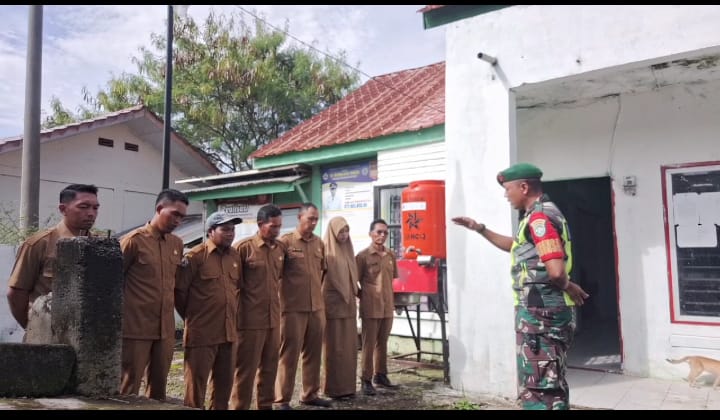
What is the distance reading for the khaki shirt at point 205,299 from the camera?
4.18 m

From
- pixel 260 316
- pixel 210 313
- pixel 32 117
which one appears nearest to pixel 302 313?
pixel 260 316

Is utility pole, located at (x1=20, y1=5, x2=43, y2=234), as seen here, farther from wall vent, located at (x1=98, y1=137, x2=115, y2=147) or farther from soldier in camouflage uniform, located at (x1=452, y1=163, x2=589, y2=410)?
soldier in camouflage uniform, located at (x1=452, y1=163, x2=589, y2=410)

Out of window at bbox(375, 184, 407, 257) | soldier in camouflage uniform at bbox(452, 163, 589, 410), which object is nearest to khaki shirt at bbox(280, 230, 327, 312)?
soldier in camouflage uniform at bbox(452, 163, 589, 410)

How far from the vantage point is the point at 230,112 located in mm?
17547

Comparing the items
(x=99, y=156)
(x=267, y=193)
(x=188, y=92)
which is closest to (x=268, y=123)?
(x=188, y=92)

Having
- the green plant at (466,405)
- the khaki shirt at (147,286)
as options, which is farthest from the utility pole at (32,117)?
the green plant at (466,405)

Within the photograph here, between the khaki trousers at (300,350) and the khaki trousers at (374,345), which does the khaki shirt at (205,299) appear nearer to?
the khaki trousers at (300,350)

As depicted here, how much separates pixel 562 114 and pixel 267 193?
4.86 metres

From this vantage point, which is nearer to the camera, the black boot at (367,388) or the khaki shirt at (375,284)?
the black boot at (367,388)

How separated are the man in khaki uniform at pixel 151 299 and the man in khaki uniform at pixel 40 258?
346 millimetres

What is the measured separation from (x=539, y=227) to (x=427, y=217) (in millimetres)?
2814

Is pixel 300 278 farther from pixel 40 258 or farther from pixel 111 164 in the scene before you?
pixel 111 164

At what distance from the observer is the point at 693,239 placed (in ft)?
18.5

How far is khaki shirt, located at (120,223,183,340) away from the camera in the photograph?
12.2 feet
